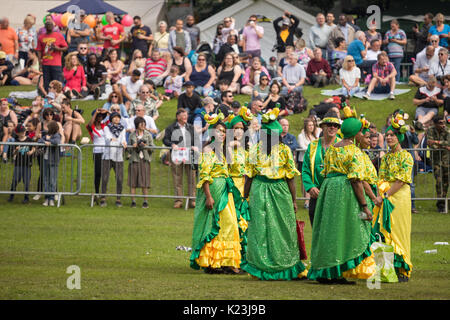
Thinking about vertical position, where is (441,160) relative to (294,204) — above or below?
above

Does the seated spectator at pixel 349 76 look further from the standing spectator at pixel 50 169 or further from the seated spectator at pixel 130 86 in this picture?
the standing spectator at pixel 50 169

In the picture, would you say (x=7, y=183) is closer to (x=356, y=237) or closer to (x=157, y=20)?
(x=356, y=237)

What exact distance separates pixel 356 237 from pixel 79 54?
56.6 ft

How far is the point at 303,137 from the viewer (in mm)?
19016

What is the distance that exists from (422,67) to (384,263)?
14.6m

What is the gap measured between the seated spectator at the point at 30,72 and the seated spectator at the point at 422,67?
39.8 feet

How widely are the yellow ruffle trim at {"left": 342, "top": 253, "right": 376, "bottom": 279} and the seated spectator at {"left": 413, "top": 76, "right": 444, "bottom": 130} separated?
1201 centimetres

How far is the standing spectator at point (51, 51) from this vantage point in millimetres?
23562

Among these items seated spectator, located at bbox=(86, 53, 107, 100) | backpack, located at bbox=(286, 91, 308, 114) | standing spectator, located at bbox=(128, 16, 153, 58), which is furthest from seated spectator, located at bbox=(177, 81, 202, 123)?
standing spectator, located at bbox=(128, 16, 153, 58)

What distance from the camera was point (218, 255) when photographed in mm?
10984

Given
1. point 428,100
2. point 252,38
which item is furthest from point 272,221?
point 252,38

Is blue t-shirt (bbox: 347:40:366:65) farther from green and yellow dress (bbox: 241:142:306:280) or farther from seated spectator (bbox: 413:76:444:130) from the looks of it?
green and yellow dress (bbox: 241:142:306:280)

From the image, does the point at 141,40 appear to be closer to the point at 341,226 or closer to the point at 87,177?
the point at 87,177

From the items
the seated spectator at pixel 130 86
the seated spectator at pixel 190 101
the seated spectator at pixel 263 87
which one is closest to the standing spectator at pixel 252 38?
the seated spectator at pixel 263 87
